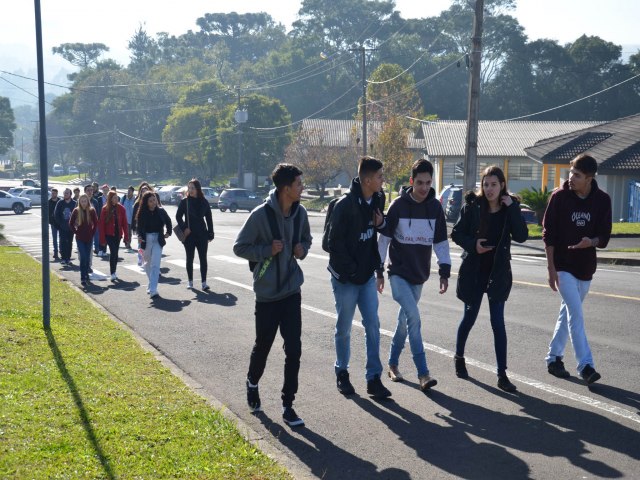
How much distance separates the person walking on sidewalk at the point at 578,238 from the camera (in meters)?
7.35

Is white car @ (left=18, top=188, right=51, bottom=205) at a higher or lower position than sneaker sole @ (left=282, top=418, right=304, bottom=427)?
lower

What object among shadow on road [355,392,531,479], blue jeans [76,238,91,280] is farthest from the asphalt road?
blue jeans [76,238,91,280]

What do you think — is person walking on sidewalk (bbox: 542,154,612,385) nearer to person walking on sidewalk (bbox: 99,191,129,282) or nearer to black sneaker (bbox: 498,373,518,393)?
black sneaker (bbox: 498,373,518,393)

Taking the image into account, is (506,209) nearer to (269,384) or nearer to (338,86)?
(269,384)

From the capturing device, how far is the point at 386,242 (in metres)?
7.43

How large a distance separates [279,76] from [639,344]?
102 metres

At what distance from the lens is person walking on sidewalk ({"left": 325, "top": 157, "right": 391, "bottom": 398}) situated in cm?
693

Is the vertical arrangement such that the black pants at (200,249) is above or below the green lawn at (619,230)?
above

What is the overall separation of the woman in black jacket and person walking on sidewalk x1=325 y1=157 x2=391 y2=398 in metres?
0.80

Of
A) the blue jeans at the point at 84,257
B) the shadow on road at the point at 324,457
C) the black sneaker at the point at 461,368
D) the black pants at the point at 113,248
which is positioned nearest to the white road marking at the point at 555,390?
the black sneaker at the point at 461,368

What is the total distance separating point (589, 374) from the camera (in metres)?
7.34

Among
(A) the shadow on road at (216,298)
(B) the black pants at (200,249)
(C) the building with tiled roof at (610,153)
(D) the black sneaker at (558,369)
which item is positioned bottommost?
(A) the shadow on road at (216,298)

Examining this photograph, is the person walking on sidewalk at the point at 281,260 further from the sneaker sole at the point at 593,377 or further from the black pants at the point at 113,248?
the black pants at the point at 113,248

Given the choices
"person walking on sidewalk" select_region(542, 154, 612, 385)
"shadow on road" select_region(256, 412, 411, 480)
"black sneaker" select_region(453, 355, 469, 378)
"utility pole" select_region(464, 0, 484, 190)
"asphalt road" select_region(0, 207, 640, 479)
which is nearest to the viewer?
"shadow on road" select_region(256, 412, 411, 480)
